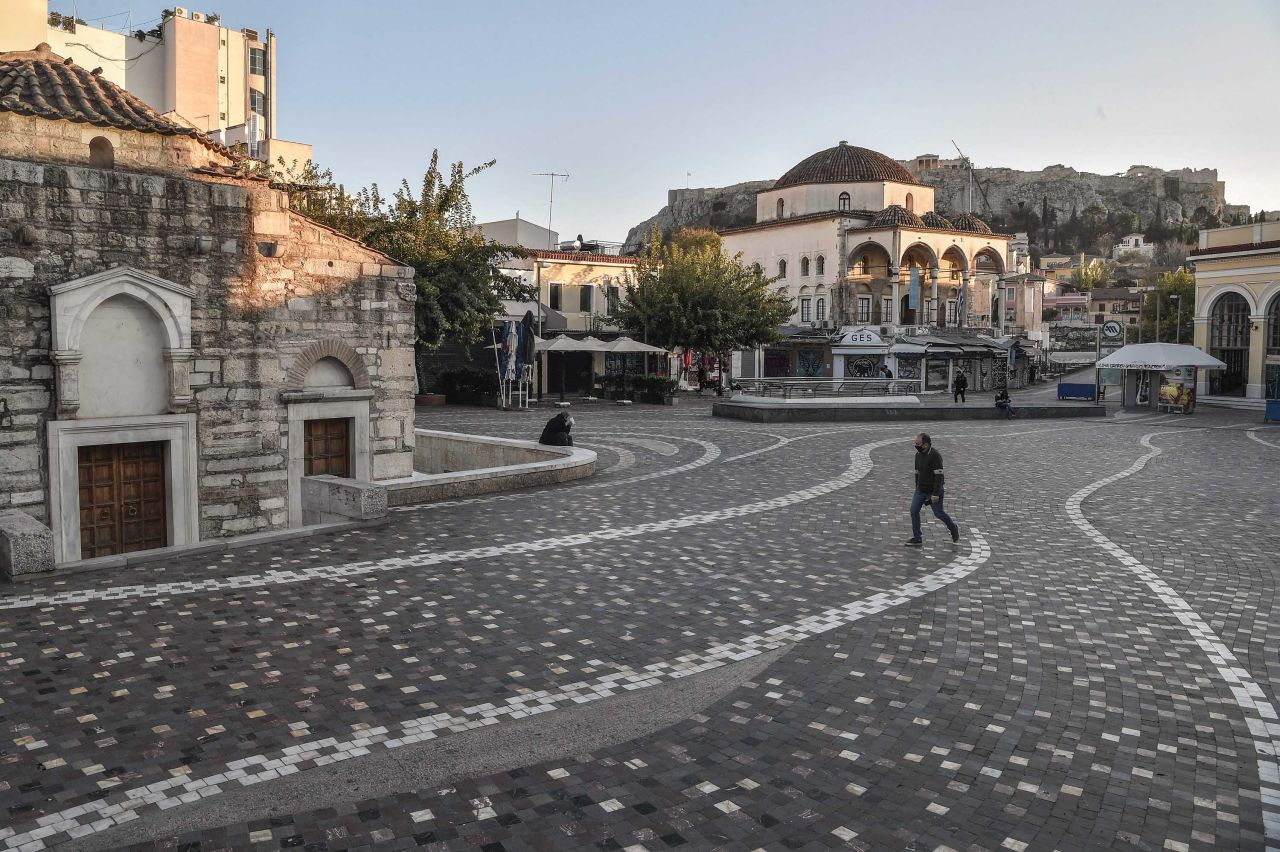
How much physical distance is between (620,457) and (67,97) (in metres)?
12.1

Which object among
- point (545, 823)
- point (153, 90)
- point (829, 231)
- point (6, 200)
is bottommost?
point (545, 823)

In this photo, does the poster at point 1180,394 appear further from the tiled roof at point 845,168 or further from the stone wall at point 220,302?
the stone wall at point 220,302

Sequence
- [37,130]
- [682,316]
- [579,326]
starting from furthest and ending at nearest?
[579,326], [682,316], [37,130]

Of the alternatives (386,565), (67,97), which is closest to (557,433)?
(386,565)

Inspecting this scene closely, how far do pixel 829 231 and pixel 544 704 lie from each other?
57325 mm

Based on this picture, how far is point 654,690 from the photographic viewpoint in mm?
7160

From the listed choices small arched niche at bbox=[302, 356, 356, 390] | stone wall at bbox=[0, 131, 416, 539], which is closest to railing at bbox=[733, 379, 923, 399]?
stone wall at bbox=[0, 131, 416, 539]

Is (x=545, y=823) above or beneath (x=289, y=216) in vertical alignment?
beneath

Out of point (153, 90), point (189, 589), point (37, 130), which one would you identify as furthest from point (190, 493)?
point (153, 90)

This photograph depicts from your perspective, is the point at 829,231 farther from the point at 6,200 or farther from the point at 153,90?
the point at 6,200

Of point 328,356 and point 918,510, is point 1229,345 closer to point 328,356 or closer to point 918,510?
point 918,510

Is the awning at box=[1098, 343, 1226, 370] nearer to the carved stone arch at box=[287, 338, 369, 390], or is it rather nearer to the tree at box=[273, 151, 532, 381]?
→ the tree at box=[273, 151, 532, 381]

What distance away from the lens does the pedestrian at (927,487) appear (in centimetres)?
1212

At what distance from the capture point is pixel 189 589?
31.1ft
